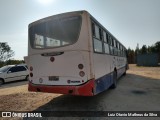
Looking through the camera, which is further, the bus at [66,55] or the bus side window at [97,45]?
the bus side window at [97,45]

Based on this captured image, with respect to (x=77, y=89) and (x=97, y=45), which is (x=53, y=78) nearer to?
(x=77, y=89)

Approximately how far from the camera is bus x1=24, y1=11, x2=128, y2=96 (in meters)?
5.70

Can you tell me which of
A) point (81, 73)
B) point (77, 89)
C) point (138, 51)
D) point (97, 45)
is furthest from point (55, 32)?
point (138, 51)

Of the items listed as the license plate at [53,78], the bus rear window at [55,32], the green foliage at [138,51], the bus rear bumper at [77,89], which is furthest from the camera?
the green foliage at [138,51]

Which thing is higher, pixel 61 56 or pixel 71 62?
pixel 61 56

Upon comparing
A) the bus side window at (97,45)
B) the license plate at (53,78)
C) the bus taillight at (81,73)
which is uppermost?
the bus side window at (97,45)

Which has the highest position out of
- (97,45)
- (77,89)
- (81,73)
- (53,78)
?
(97,45)

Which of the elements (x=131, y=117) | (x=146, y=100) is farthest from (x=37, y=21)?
(x=146, y=100)

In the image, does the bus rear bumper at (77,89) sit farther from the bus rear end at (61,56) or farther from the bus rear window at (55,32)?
the bus rear window at (55,32)

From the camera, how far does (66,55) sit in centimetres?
591

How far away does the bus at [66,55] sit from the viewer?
5703 mm

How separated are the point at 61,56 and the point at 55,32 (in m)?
1.00

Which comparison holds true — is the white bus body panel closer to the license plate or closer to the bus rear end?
the bus rear end

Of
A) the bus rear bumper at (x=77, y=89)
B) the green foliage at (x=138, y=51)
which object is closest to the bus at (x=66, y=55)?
the bus rear bumper at (x=77, y=89)
